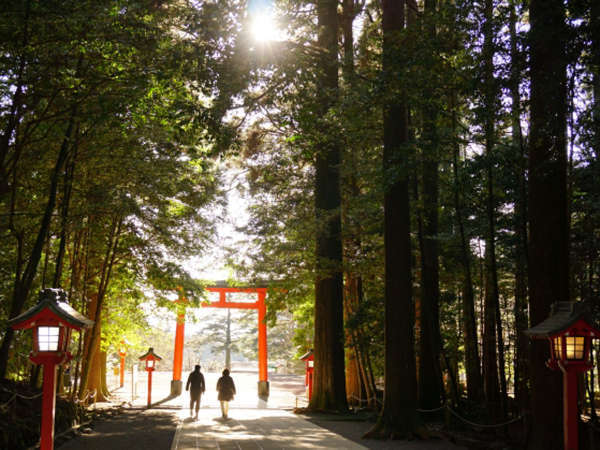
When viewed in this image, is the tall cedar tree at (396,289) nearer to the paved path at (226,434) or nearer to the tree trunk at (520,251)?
the paved path at (226,434)

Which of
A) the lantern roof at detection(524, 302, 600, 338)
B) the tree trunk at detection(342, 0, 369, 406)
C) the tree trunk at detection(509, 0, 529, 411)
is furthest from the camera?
the tree trunk at detection(342, 0, 369, 406)

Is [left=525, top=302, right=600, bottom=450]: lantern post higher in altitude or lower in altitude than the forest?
lower

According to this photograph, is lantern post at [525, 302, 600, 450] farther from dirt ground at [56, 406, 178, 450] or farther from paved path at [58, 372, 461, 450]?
dirt ground at [56, 406, 178, 450]

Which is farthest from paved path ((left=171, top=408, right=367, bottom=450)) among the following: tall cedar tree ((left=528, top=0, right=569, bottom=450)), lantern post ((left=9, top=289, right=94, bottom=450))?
tall cedar tree ((left=528, top=0, right=569, bottom=450))

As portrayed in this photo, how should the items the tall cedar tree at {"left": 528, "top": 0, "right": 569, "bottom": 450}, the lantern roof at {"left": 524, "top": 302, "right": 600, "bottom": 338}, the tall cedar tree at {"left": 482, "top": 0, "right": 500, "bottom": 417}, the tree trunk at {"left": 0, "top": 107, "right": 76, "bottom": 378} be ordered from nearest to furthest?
1. the lantern roof at {"left": 524, "top": 302, "right": 600, "bottom": 338}
2. the tall cedar tree at {"left": 528, "top": 0, "right": 569, "bottom": 450}
3. the tall cedar tree at {"left": 482, "top": 0, "right": 500, "bottom": 417}
4. the tree trunk at {"left": 0, "top": 107, "right": 76, "bottom": 378}

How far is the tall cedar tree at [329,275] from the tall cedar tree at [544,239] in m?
6.94

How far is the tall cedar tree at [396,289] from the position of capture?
34.3ft

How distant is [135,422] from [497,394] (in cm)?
789

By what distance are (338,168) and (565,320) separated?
9.70m

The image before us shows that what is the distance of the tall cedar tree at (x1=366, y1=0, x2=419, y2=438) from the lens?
10.4 meters

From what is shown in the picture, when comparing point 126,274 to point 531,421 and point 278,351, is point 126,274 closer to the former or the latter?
point 531,421

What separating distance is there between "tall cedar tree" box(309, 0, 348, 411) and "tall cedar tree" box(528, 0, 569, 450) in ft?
22.8

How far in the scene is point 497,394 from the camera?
39.6ft

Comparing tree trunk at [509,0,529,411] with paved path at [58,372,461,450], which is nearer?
tree trunk at [509,0,529,411]
